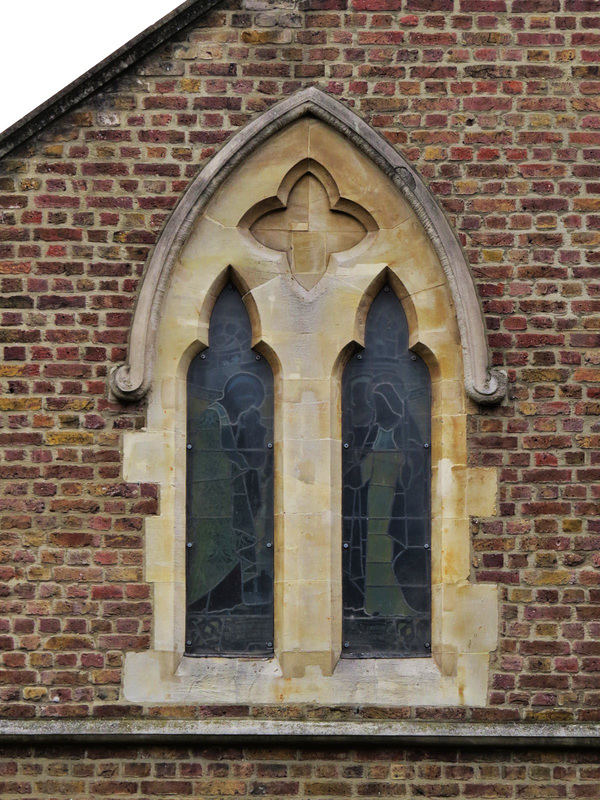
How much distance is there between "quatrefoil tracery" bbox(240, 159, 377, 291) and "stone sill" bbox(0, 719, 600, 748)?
239 centimetres

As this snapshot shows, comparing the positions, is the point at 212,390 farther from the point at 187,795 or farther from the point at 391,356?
the point at 187,795

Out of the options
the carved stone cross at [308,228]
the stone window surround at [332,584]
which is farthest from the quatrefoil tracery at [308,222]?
the stone window surround at [332,584]

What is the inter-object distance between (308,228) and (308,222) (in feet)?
0.12

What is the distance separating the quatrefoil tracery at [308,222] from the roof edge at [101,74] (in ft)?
3.31

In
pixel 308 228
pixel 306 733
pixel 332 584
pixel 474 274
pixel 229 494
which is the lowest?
pixel 306 733

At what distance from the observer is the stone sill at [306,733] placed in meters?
7.13

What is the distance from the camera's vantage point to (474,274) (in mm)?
7598

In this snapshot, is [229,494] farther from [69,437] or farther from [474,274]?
[474,274]

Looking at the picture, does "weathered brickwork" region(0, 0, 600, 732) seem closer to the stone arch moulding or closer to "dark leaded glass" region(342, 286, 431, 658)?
the stone arch moulding

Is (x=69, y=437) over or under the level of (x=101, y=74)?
under

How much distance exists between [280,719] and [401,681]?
661 millimetres

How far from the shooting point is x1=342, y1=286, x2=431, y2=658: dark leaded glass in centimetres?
752

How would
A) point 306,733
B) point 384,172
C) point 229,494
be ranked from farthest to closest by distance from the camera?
1. point 384,172
2. point 229,494
3. point 306,733

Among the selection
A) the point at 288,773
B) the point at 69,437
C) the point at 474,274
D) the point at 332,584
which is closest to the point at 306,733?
the point at 288,773
